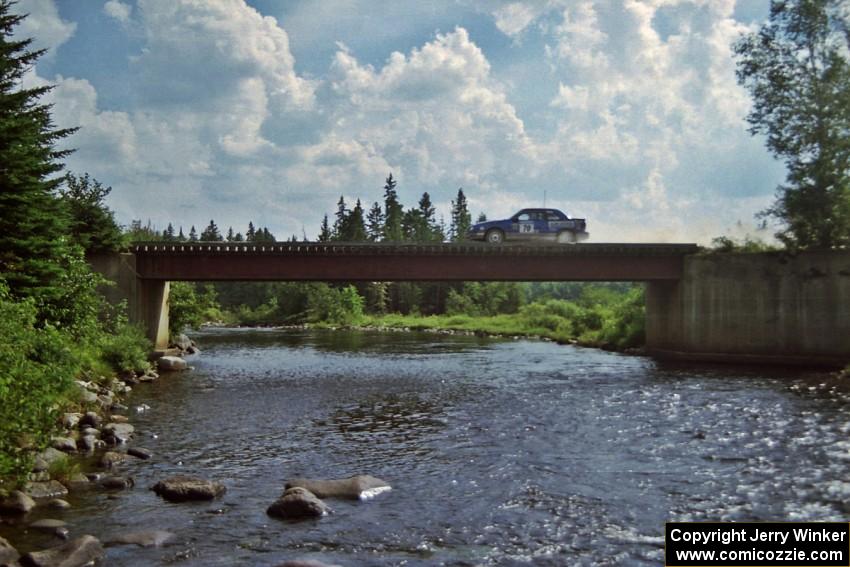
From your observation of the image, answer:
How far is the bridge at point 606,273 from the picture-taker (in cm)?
4162

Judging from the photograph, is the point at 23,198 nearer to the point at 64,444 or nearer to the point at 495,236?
the point at 64,444

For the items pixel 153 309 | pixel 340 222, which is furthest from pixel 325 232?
pixel 153 309

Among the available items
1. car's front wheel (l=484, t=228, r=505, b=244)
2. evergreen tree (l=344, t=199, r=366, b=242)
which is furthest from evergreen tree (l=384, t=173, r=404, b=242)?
car's front wheel (l=484, t=228, r=505, b=244)

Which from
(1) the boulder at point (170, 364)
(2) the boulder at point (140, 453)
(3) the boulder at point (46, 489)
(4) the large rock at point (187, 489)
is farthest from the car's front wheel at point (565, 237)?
(3) the boulder at point (46, 489)

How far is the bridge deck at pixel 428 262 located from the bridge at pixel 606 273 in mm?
65

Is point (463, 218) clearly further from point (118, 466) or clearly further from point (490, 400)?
point (118, 466)

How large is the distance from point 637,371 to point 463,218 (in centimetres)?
9543

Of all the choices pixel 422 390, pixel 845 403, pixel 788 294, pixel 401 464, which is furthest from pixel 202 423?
pixel 788 294

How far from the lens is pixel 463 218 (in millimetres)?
132000

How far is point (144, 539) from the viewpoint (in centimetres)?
1184

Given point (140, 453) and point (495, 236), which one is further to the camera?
point (495, 236)

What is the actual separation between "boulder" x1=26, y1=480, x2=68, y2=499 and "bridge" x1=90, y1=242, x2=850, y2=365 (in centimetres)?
2812

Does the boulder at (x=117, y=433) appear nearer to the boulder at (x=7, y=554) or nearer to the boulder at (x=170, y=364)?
the boulder at (x=7, y=554)

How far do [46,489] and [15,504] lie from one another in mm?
1467
